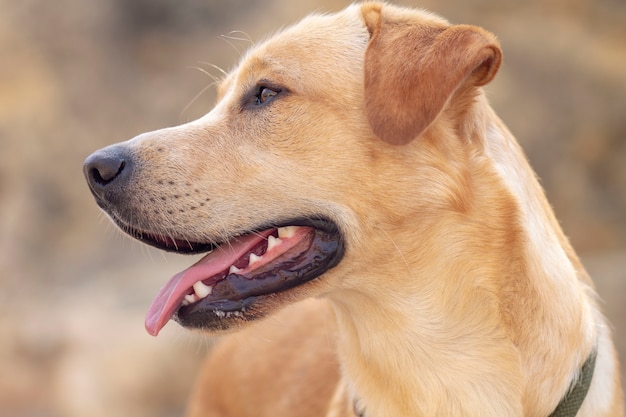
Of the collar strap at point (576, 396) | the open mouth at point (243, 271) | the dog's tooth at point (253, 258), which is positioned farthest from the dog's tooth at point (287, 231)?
the collar strap at point (576, 396)

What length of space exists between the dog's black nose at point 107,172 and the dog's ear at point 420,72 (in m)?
0.86

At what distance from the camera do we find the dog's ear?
2.58 metres

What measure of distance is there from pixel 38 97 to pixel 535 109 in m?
5.97

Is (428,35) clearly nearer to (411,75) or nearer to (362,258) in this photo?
(411,75)

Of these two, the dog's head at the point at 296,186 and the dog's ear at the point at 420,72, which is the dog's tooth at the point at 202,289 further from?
the dog's ear at the point at 420,72

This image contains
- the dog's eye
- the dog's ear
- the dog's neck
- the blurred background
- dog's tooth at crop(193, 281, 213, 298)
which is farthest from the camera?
the blurred background

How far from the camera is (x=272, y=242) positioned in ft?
9.42

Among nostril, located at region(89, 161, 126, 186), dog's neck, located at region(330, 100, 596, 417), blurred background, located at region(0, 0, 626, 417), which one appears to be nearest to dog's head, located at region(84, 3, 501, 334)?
nostril, located at region(89, 161, 126, 186)

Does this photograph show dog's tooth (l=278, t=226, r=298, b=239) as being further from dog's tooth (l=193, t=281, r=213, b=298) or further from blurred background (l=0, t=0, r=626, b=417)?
blurred background (l=0, t=0, r=626, b=417)

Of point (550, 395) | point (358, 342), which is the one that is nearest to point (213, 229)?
point (358, 342)

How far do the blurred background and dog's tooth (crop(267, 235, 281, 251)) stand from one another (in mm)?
4220

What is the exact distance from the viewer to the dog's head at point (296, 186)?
276cm

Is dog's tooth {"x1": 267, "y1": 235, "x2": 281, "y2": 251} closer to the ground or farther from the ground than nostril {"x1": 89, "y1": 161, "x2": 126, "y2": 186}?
closer to the ground

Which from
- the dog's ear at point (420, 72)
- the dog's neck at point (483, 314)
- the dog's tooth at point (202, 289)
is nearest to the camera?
the dog's ear at point (420, 72)
